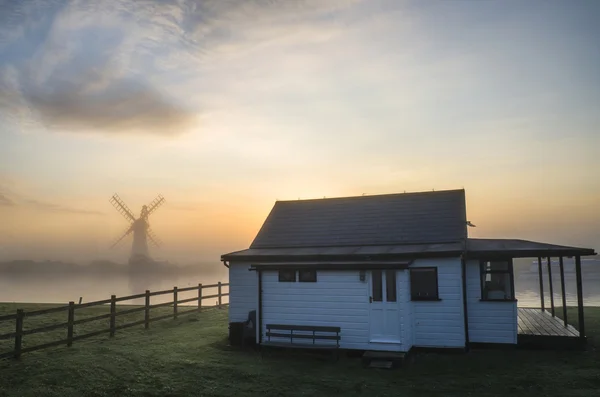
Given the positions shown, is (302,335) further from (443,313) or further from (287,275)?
(443,313)

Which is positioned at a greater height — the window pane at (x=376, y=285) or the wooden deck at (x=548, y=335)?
the window pane at (x=376, y=285)

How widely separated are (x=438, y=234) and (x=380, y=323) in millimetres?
4919

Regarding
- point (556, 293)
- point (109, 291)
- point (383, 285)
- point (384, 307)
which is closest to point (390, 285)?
point (383, 285)

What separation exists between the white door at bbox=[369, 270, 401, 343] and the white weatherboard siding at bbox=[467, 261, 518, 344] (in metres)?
2.93

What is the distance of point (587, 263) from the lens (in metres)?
182

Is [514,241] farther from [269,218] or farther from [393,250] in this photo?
[269,218]

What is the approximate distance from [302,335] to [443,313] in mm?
4892

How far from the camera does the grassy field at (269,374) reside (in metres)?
11.7

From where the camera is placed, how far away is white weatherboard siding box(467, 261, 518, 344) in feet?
53.2

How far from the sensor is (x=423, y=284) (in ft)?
54.7

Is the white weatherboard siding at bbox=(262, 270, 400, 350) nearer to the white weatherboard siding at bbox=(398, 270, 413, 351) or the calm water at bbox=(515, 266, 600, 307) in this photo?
the white weatherboard siding at bbox=(398, 270, 413, 351)

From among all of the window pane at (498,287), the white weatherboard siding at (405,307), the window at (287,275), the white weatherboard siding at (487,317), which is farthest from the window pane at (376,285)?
the window pane at (498,287)

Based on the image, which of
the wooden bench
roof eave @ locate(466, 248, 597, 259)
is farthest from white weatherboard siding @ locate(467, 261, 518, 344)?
the wooden bench

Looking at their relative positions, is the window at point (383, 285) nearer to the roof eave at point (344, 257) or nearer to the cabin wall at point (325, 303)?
the cabin wall at point (325, 303)
